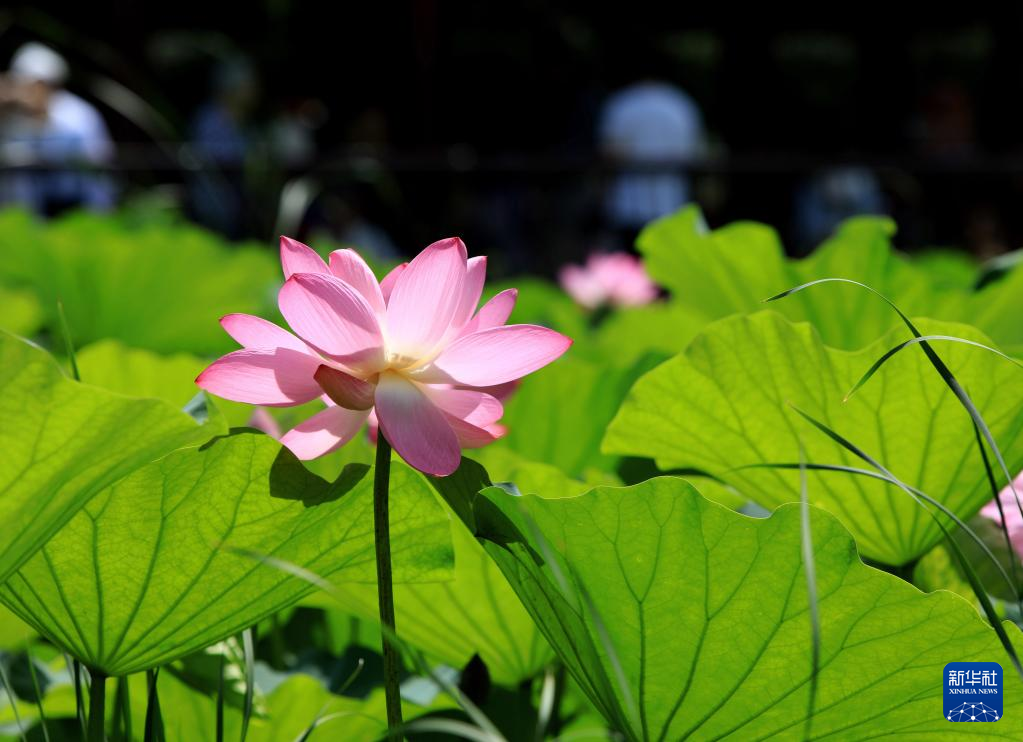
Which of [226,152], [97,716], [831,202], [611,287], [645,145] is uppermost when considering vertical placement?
[645,145]

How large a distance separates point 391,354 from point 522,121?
21.3 feet

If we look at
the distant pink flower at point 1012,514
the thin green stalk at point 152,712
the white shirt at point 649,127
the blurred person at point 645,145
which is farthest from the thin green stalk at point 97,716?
the white shirt at point 649,127

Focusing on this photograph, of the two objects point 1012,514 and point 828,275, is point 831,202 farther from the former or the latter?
point 1012,514

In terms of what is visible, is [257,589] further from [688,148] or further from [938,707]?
[688,148]

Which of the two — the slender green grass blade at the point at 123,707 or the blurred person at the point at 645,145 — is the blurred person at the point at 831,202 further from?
the slender green grass blade at the point at 123,707

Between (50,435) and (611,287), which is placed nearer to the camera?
(50,435)

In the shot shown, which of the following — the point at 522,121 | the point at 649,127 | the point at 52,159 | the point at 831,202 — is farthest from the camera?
the point at 522,121

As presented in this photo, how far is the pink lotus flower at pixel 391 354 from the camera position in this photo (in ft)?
1.57

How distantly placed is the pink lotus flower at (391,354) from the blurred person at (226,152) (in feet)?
5.43

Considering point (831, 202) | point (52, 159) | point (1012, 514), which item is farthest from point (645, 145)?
point (1012, 514)

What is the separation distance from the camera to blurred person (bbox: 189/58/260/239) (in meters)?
2.60

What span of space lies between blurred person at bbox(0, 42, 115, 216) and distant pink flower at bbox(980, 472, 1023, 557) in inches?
85.7

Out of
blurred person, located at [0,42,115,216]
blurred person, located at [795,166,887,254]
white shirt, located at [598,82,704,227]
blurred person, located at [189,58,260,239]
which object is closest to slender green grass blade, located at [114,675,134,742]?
blurred person, located at [189,58,260,239]

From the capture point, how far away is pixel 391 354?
0.50 m
